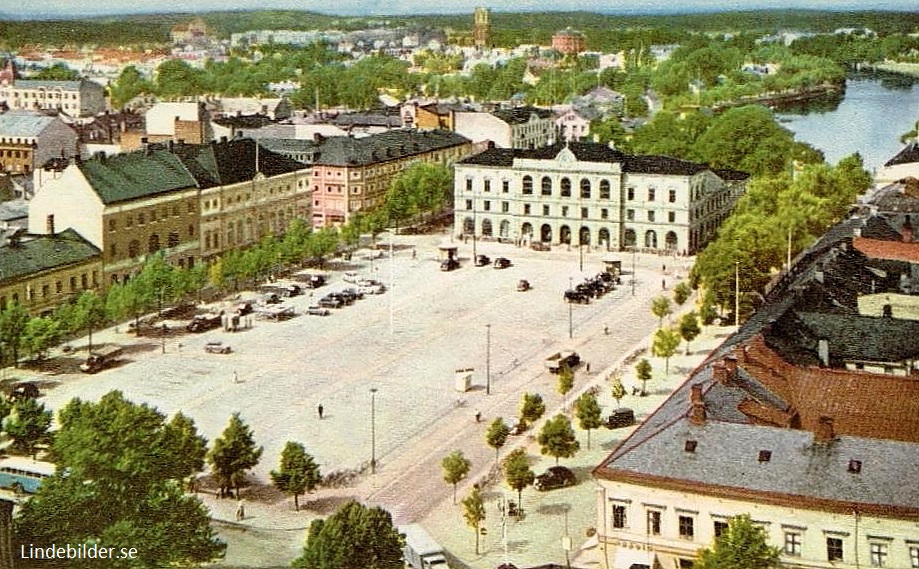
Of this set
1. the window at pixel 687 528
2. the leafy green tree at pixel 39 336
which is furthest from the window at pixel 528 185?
the window at pixel 687 528

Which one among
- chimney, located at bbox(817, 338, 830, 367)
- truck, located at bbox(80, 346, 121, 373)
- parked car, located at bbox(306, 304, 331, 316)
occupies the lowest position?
parked car, located at bbox(306, 304, 331, 316)

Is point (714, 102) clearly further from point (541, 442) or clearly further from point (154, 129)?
point (541, 442)

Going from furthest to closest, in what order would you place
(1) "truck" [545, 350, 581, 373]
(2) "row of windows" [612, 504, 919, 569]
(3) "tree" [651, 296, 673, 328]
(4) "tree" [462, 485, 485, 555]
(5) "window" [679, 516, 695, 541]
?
1. (3) "tree" [651, 296, 673, 328]
2. (1) "truck" [545, 350, 581, 373]
3. (4) "tree" [462, 485, 485, 555]
4. (5) "window" [679, 516, 695, 541]
5. (2) "row of windows" [612, 504, 919, 569]

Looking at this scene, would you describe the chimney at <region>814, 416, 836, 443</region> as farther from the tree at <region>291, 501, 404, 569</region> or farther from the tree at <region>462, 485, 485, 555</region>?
the tree at <region>291, 501, 404, 569</region>

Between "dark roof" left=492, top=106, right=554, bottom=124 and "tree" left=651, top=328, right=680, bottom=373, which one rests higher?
"dark roof" left=492, top=106, right=554, bottom=124

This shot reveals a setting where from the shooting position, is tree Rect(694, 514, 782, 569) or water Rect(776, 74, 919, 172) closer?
tree Rect(694, 514, 782, 569)

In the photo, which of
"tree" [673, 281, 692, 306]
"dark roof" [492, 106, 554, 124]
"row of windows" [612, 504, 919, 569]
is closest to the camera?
"row of windows" [612, 504, 919, 569]

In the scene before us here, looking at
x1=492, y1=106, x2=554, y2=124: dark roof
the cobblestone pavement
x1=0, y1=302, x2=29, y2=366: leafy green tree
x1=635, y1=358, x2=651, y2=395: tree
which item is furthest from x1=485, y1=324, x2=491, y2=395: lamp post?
x1=492, y1=106, x2=554, y2=124: dark roof
